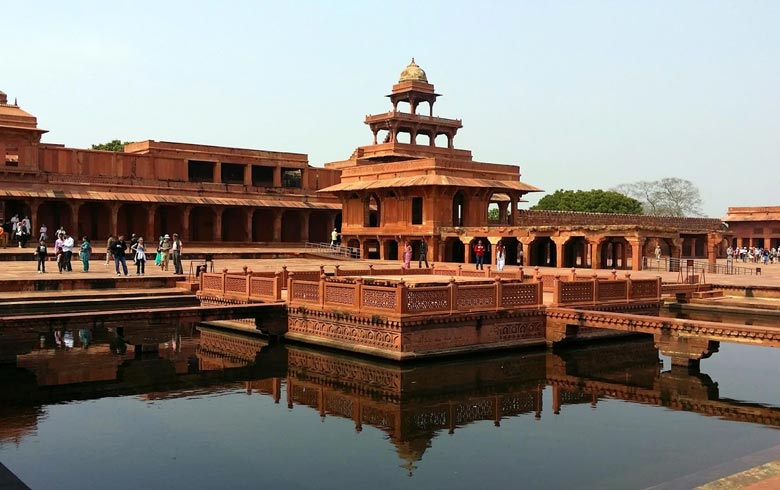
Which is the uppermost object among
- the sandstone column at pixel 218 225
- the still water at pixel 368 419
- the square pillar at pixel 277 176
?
the square pillar at pixel 277 176

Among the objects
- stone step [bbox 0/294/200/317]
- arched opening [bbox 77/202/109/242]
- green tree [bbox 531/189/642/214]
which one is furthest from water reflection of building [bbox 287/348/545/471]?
green tree [bbox 531/189/642/214]

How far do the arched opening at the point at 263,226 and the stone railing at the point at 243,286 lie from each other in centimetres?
2433

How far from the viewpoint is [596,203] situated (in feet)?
235

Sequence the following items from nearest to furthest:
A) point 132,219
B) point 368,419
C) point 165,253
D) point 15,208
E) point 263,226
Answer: point 368,419, point 165,253, point 15,208, point 132,219, point 263,226

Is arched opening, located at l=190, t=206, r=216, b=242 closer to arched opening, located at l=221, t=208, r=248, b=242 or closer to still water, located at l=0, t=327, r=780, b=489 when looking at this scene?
arched opening, located at l=221, t=208, r=248, b=242

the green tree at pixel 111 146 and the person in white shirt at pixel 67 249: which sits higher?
the green tree at pixel 111 146

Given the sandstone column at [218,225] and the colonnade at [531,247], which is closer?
the colonnade at [531,247]

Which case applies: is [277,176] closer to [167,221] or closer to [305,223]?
[305,223]

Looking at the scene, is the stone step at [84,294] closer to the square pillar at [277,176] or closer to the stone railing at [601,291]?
the stone railing at [601,291]

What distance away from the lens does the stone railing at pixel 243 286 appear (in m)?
19.0

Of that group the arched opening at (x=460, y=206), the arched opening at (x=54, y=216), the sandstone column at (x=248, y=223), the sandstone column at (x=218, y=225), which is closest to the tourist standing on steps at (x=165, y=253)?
the arched opening at (x=54, y=216)

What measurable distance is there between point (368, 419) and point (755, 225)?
59.2m

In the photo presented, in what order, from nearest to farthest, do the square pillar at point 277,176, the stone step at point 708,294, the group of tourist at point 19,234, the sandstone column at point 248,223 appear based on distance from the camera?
the stone step at point 708,294 → the group of tourist at point 19,234 → the sandstone column at point 248,223 → the square pillar at point 277,176

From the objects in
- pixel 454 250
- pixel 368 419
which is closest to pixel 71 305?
pixel 368 419
